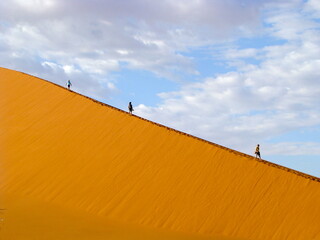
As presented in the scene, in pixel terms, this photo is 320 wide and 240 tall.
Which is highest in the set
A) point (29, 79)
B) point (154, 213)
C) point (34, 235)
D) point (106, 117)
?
point (29, 79)

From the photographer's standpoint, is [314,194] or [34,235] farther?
[314,194]

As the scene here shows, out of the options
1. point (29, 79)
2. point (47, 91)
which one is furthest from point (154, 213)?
point (29, 79)

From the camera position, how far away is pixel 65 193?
17.3 meters

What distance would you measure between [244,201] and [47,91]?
13.4 meters

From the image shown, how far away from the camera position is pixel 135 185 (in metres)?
17.4

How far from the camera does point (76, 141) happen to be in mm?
20438

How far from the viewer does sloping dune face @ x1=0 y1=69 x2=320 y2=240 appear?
15.3 metres

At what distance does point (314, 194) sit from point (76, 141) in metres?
9.72

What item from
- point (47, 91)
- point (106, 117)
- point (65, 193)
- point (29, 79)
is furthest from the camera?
point (29, 79)

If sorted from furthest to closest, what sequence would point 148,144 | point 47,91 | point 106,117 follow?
point 47,91
point 106,117
point 148,144

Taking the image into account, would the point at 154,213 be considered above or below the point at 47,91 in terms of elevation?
below

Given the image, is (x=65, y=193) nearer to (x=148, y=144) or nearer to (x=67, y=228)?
(x=67, y=228)

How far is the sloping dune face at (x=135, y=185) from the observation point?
50.3 feet

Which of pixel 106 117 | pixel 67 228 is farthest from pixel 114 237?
pixel 106 117
